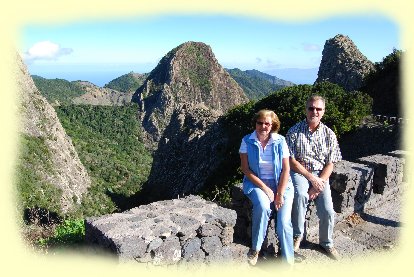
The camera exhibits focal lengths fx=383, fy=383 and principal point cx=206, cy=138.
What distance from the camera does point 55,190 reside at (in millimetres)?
47188

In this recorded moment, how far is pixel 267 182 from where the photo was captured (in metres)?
5.45

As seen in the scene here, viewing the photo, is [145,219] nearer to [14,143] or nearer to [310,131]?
[310,131]

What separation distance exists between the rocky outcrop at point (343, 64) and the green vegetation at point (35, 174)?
3379cm

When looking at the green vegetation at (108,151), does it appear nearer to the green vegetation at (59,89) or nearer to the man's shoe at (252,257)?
the green vegetation at (59,89)

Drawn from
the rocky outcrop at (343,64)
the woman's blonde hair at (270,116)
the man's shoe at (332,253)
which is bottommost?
the man's shoe at (332,253)

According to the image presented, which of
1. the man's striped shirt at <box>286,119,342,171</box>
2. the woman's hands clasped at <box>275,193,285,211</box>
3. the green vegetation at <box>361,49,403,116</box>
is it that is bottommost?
the woman's hands clasped at <box>275,193,285,211</box>

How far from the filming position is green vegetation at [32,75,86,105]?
140 metres

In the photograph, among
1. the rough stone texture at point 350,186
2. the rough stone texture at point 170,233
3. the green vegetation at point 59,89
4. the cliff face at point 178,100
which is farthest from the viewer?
the green vegetation at point 59,89

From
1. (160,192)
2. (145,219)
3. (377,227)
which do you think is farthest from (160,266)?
(160,192)

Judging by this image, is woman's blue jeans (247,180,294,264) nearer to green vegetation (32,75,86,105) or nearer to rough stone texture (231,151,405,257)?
rough stone texture (231,151,405,257)

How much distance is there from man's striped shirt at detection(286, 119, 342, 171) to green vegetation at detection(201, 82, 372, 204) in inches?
692

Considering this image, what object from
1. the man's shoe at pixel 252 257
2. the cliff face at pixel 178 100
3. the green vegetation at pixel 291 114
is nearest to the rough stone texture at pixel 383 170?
the man's shoe at pixel 252 257

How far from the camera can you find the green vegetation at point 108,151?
199 feet

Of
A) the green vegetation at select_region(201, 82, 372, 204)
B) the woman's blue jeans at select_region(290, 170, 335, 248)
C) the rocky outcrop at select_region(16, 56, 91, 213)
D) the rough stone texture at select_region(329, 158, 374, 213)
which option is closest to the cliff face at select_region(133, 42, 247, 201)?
the green vegetation at select_region(201, 82, 372, 204)
